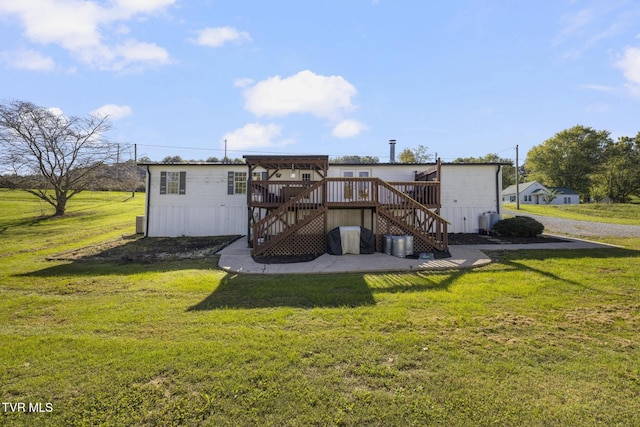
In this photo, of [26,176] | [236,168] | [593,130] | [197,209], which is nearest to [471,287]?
[236,168]

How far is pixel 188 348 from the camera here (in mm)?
3562

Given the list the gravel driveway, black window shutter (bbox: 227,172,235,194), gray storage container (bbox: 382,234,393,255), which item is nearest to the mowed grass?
the gravel driveway

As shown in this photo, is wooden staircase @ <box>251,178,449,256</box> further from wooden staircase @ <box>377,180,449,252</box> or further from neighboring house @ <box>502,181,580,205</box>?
neighboring house @ <box>502,181,580,205</box>

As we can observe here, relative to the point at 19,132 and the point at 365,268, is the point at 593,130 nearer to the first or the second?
the point at 365,268

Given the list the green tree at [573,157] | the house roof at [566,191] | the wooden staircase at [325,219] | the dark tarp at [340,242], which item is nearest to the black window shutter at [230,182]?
the wooden staircase at [325,219]

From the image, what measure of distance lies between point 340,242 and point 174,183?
1094 cm

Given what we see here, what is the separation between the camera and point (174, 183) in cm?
1563

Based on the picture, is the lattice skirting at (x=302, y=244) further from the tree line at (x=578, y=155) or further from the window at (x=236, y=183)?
the tree line at (x=578, y=155)

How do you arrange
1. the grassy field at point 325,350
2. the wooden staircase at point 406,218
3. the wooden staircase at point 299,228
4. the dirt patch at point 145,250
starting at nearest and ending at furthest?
the grassy field at point 325,350 → the dirt patch at point 145,250 → the wooden staircase at point 299,228 → the wooden staircase at point 406,218

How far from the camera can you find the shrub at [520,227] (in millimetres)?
13344

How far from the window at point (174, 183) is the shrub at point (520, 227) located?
56.9 feet

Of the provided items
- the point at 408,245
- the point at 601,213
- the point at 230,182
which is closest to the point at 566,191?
the point at 601,213

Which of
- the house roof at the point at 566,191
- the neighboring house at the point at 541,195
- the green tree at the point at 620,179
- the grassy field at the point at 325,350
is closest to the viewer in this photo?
the grassy field at the point at 325,350

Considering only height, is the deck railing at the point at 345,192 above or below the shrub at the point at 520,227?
above
